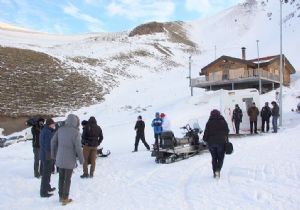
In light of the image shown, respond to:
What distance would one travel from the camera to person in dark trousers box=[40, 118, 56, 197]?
9672mm

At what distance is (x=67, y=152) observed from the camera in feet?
29.0

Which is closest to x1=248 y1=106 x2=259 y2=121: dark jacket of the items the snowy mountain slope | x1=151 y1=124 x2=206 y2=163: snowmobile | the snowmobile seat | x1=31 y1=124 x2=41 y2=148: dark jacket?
x1=151 y1=124 x2=206 y2=163: snowmobile

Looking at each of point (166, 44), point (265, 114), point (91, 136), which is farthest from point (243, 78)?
point (166, 44)

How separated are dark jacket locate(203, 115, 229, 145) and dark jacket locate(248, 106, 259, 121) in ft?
34.4

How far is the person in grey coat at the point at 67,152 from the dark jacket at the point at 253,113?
42.7 ft

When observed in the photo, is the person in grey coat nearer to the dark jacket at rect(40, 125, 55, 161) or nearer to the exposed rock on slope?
the dark jacket at rect(40, 125, 55, 161)

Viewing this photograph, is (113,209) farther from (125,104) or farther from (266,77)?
(266,77)

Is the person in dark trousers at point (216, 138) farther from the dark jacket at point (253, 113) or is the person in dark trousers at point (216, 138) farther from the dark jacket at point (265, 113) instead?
the dark jacket at point (265, 113)

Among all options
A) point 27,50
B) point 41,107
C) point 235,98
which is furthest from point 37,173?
point 27,50

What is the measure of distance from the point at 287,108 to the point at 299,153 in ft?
71.7

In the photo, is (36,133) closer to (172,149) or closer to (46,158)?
(46,158)

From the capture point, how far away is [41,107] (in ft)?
134

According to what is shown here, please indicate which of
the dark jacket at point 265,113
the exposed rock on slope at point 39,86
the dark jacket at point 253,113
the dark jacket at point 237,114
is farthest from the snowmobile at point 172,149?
the exposed rock on slope at point 39,86

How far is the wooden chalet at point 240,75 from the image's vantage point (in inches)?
1816
